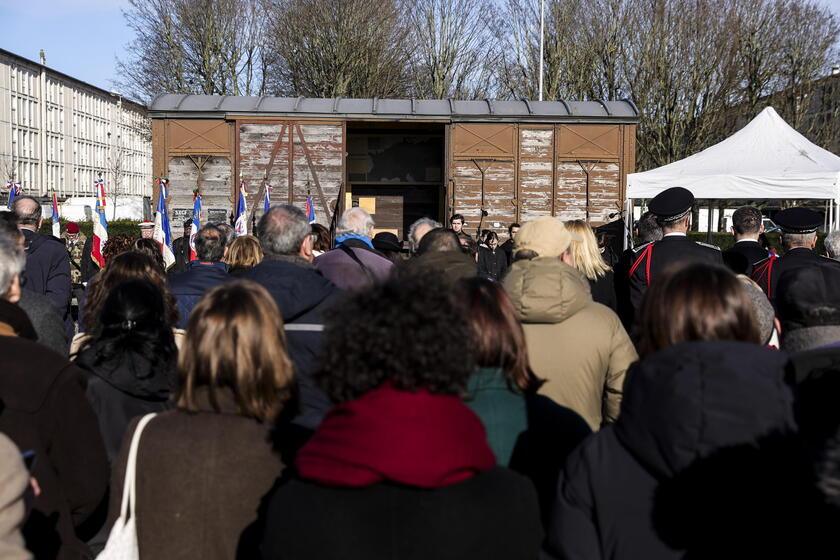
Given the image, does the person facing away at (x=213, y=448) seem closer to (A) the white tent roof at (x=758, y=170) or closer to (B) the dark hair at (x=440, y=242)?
(B) the dark hair at (x=440, y=242)

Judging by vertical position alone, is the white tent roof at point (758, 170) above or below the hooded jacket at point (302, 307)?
above

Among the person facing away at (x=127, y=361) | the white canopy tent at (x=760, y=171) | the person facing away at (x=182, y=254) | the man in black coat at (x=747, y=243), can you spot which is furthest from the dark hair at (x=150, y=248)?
the white canopy tent at (x=760, y=171)

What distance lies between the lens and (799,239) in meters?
6.07

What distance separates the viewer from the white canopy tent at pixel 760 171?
468 inches

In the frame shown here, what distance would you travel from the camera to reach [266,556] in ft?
6.61

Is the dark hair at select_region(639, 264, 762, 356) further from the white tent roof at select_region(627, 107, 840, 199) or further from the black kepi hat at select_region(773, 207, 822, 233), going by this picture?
the white tent roof at select_region(627, 107, 840, 199)

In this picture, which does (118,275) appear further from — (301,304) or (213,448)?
(213,448)

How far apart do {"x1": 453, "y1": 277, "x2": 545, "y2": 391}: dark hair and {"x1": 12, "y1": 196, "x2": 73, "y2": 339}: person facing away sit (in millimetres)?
4755

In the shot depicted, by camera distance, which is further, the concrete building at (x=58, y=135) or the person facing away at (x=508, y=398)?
the concrete building at (x=58, y=135)

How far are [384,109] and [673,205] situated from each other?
14.9 m

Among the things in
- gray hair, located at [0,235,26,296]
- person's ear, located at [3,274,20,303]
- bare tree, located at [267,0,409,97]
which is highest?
bare tree, located at [267,0,409,97]

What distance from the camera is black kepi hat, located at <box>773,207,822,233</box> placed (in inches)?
237

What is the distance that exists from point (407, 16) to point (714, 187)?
2637cm

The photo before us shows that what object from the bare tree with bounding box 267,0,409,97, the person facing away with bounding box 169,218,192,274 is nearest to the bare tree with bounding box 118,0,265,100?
the bare tree with bounding box 267,0,409,97
